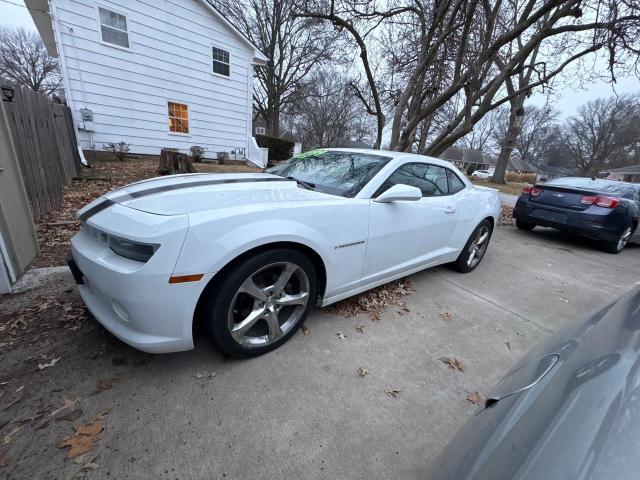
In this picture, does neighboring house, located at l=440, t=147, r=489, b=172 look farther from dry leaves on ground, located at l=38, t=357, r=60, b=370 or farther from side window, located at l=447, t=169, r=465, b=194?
dry leaves on ground, located at l=38, t=357, r=60, b=370

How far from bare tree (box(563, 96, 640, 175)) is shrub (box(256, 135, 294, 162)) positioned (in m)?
51.3

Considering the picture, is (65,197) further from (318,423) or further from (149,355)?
(318,423)

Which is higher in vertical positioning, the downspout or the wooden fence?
the downspout

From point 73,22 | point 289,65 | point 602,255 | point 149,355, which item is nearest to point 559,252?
point 602,255

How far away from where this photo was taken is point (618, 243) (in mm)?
5836

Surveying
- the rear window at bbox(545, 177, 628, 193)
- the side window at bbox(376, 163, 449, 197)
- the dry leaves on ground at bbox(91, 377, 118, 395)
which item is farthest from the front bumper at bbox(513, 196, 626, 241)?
the dry leaves on ground at bbox(91, 377, 118, 395)

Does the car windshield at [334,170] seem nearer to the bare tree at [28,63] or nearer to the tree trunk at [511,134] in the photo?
the tree trunk at [511,134]

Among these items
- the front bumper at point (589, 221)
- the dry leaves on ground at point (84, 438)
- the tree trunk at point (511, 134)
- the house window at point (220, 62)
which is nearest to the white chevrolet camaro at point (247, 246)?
the dry leaves on ground at point (84, 438)

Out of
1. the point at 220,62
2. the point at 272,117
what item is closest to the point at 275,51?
the point at 272,117

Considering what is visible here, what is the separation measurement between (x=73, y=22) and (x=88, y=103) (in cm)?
198

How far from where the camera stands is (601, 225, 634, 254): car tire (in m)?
5.75

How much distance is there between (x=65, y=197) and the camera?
5195 mm

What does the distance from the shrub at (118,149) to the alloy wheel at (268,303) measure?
9.23 meters

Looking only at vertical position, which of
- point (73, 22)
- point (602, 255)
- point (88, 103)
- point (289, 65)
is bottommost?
point (602, 255)
